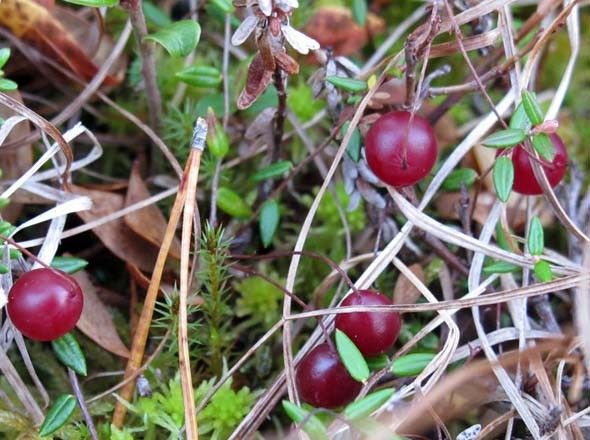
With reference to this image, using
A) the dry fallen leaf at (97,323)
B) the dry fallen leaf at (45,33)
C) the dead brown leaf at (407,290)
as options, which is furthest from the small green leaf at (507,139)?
the dry fallen leaf at (45,33)

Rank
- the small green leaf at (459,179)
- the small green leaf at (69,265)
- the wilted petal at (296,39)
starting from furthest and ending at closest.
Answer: the small green leaf at (459,179) < the small green leaf at (69,265) < the wilted petal at (296,39)

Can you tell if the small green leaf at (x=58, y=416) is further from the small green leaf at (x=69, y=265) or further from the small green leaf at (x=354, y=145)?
the small green leaf at (x=354, y=145)

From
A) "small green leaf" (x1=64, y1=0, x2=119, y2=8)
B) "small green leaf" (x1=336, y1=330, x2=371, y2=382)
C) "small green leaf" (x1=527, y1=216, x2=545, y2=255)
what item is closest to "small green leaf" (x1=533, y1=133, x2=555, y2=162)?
"small green leaf" (x1=527, y1=216, x2=545, y2=255)

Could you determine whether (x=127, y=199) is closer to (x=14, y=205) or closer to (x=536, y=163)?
(x=14, y=205)

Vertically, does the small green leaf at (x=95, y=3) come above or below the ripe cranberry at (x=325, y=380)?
above

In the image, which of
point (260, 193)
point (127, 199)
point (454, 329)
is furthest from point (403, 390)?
point (127, 199)

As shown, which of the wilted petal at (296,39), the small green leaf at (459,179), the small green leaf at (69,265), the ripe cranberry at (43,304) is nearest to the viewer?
the ripe cranberry at (43,304)

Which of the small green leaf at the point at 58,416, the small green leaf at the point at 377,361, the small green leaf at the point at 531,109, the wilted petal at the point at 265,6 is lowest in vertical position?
the small green leaf at the point at 377,361
